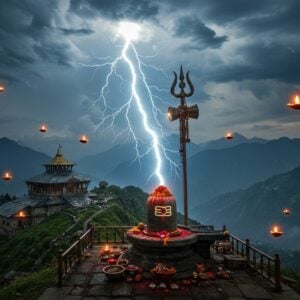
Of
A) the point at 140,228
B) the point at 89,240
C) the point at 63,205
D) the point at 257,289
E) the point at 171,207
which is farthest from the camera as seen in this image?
the point at 63,205

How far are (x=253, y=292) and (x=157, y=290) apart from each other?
3.24 m

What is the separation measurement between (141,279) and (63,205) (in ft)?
158

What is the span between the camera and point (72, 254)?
14.9 m

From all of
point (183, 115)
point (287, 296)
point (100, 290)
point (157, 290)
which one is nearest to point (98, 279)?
point (100, 290)

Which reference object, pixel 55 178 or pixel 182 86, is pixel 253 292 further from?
pixel 55 178

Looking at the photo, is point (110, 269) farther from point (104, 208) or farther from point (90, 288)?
point (104, 208)

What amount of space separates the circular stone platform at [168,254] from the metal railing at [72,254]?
7.90 feet

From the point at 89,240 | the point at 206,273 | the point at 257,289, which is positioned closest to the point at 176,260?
the point at 206,273

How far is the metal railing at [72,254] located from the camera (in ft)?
38.4

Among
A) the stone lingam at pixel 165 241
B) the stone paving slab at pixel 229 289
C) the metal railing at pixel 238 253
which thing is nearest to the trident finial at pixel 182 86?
the stone lingam at pixel 165 241

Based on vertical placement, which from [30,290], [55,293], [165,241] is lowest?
[30,290]

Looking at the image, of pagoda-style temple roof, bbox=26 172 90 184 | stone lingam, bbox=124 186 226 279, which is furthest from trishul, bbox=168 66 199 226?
pagoda-style temple roof, bbox=26 172 90 184

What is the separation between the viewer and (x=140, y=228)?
15539mm

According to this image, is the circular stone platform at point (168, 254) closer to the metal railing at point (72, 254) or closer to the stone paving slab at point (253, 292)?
the stone paving slab at point (253, 292)
